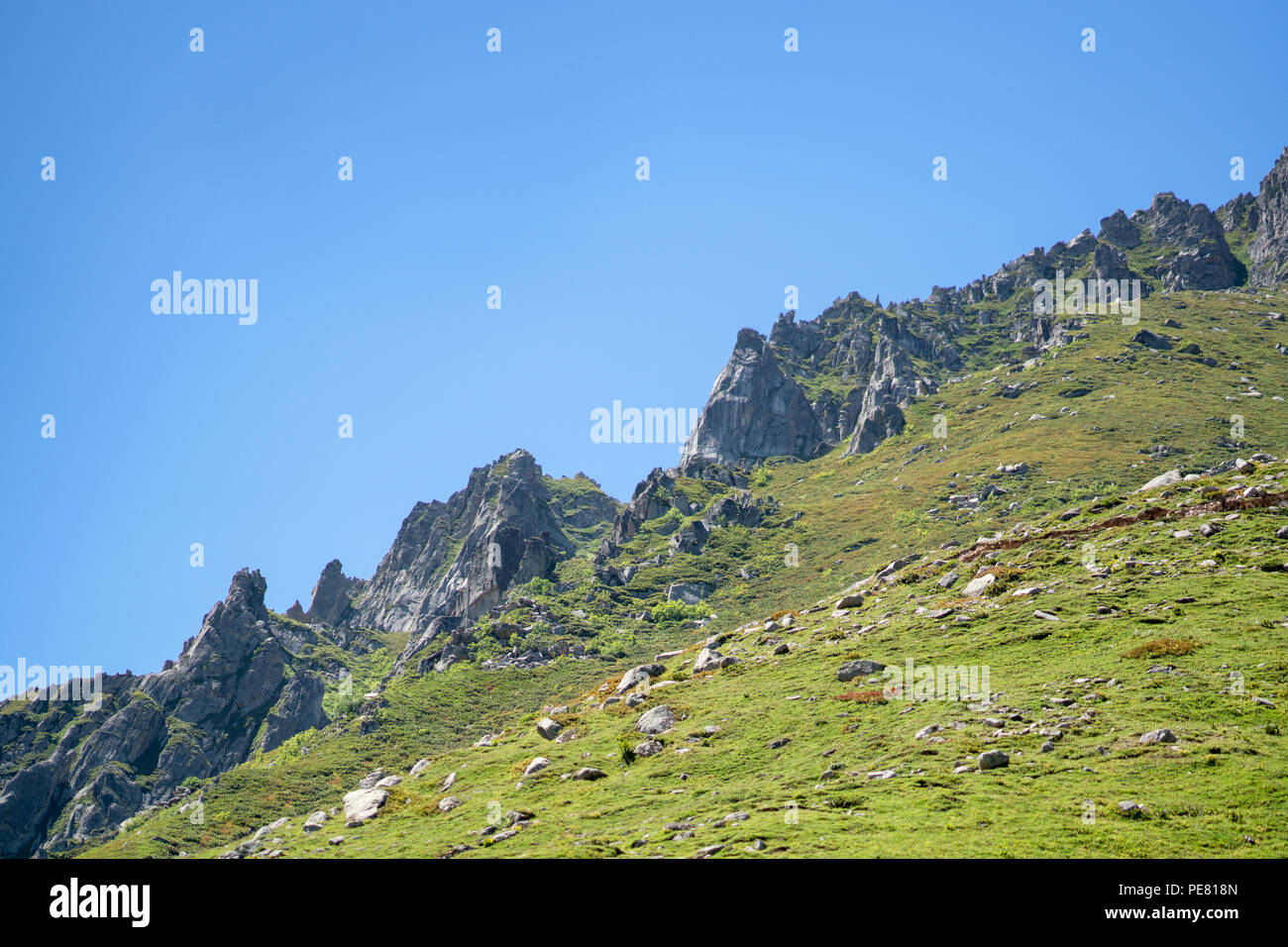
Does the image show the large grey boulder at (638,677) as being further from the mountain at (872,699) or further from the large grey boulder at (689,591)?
the large grey boulder at (689,591)

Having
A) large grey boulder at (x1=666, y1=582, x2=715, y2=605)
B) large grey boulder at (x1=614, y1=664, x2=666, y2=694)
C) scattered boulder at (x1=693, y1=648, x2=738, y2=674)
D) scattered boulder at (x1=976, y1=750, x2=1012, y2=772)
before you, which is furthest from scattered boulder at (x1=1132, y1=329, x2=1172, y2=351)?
scattered boulder at (x1=976, y1=750, x2=1012, y2=772)

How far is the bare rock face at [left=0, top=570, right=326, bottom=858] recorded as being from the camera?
144000 mm

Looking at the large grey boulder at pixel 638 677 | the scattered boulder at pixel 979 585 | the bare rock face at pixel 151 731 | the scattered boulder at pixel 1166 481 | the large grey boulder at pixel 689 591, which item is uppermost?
the scattered boulder at pixel 1166 481

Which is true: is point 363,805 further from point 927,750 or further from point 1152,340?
point 1152,340

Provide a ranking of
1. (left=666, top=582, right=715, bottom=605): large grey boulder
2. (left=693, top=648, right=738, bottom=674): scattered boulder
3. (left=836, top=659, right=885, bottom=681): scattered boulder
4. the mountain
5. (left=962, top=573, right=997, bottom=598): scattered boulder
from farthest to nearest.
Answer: (left=666, top=582, right=715, bottom=605): large grey boulder, (left=693, top=648, right=738, bottom=674): scattered boulder, (left=962, top=573, right=997, bottom=598): scattered boulder, (left=836, top=659, right=885, bottom=681): scattered boulder, the mountain

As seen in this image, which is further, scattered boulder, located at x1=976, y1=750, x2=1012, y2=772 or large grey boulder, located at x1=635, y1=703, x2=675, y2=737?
large grey boulder, located at x1=635, y1=703, x2=675, y2=737

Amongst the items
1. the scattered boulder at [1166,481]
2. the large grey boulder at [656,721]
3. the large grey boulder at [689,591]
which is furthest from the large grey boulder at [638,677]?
the large grey boulder at [689,591]

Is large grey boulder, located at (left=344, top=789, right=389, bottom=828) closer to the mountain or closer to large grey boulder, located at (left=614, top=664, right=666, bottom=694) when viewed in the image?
the mountain

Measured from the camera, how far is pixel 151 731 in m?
165

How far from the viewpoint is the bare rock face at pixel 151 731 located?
14400 centimetres

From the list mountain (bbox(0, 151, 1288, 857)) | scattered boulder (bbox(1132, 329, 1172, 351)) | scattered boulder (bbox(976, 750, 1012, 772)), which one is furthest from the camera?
scattered boulder (bbox(1132, 329, 1172, 351))

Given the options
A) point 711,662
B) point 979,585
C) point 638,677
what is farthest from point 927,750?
point 638,677
